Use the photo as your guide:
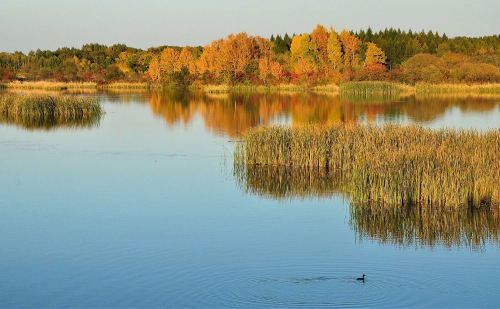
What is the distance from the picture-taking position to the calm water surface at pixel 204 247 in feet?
26.1

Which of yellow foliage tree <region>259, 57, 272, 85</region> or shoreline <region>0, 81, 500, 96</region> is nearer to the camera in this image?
shoreline <region>0, 81, 500, 96</region>

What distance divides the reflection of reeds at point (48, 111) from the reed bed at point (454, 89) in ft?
102

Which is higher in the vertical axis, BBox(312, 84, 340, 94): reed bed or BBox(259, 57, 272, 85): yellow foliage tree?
BBox(259, 57, 272, 85): yellow foliage tree

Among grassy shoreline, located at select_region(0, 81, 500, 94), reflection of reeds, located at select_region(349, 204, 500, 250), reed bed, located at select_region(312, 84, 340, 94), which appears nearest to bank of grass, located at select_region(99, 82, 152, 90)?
grassy shoreline, located at select_region(0, 81, 500, 94)

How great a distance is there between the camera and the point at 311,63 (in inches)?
2667

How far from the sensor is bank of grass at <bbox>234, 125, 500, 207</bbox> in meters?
11.7

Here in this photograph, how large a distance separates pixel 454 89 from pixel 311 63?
17103 mm

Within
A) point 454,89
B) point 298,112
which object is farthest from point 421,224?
point 454,89

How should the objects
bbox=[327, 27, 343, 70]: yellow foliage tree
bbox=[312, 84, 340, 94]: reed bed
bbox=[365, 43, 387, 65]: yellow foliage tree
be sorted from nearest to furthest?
bbox=[312, 84, 340, 94]: reed bed < bbox=[327, 27, 343, 70]: yellow foliage tree < bbox=[365, 43, 387, 65]: yellow foliage tree

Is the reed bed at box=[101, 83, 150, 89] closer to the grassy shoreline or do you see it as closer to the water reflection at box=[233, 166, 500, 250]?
the grassy shoreline

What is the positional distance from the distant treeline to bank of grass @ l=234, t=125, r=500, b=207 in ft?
148

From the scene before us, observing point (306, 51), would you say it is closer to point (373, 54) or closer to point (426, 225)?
point (373, 54)

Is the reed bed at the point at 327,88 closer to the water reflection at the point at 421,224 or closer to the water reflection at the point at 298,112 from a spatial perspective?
the water reflection at the point at 298,112

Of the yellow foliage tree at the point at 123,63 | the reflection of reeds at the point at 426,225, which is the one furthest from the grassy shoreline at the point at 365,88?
the reflection of reeds at the point at 426,225
